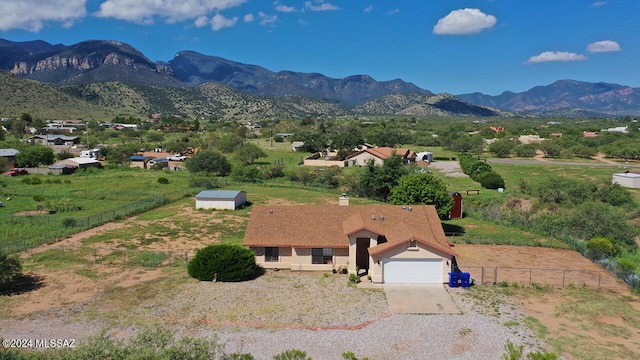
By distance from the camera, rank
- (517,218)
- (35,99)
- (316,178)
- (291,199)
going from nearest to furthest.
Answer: (517,218), (291,199), (316,178), (35,99)

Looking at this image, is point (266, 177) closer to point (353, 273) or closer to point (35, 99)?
point (353, 273)

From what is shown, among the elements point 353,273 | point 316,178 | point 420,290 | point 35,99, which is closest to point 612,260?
point 420,290

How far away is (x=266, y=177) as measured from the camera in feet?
218

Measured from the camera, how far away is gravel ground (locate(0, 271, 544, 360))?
58.0 ft

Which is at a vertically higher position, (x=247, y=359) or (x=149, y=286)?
(x=247, y=359)

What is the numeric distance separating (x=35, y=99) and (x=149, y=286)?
16645 centimetres

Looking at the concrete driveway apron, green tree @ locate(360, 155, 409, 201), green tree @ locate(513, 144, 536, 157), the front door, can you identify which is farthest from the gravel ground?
green tree @ locate(513, 144, 536, 157)

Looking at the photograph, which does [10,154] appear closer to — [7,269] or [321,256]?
[7,269]

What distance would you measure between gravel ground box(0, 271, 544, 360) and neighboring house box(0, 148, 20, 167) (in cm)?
6450

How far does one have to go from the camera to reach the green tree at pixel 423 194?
37.2 meters

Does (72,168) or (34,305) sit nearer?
(34,305)

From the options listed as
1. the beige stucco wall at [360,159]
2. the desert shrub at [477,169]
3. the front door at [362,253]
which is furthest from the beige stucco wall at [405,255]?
the beige stucco wall at [360,159]

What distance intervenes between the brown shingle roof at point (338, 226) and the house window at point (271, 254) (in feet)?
1.94

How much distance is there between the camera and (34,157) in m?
73.1
